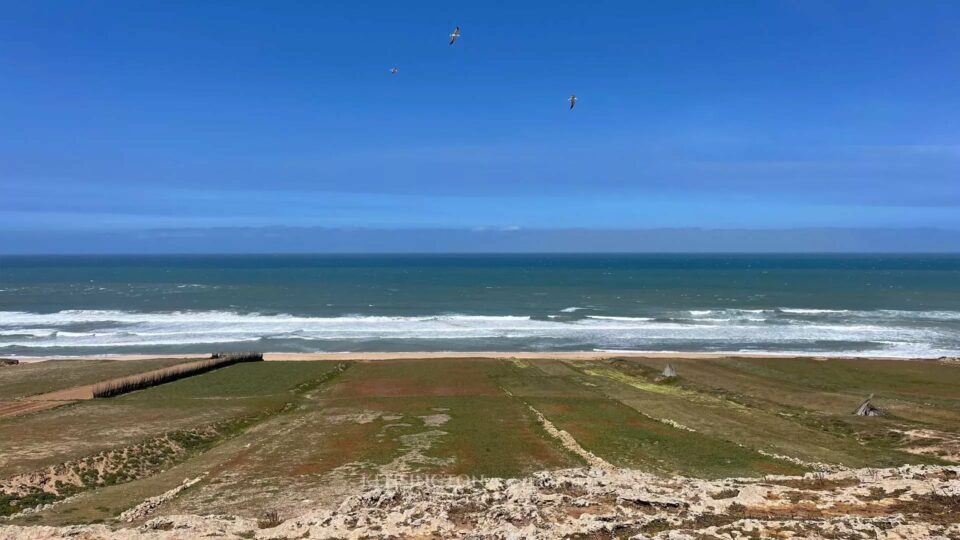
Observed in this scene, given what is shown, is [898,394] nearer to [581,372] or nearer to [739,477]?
[581,372]

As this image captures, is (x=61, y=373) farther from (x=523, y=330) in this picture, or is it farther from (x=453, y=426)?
(x=523, y=330)

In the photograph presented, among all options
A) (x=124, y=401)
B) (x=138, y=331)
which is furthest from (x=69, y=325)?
(x=124, y=401)

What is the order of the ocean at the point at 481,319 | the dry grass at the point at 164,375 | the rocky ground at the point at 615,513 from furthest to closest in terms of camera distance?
1. the ocean at the point at 481,319
2. the dry grass at the point at 164,375
3. the rocky ground at the point at 615,513

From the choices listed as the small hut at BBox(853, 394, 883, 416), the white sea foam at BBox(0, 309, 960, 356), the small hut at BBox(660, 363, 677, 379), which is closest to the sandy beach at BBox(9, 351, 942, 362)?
the white sea foam at BBox(0, 309, 960, 356)

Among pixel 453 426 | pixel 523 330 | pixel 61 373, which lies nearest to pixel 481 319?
pixel 523 330

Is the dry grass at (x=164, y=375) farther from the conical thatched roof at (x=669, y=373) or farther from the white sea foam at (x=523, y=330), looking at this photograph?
the conical thatched roof at (x=669, y=373)

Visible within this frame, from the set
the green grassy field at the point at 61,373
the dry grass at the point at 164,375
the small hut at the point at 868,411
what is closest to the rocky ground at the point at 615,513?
the small hut at the point at 868,411
